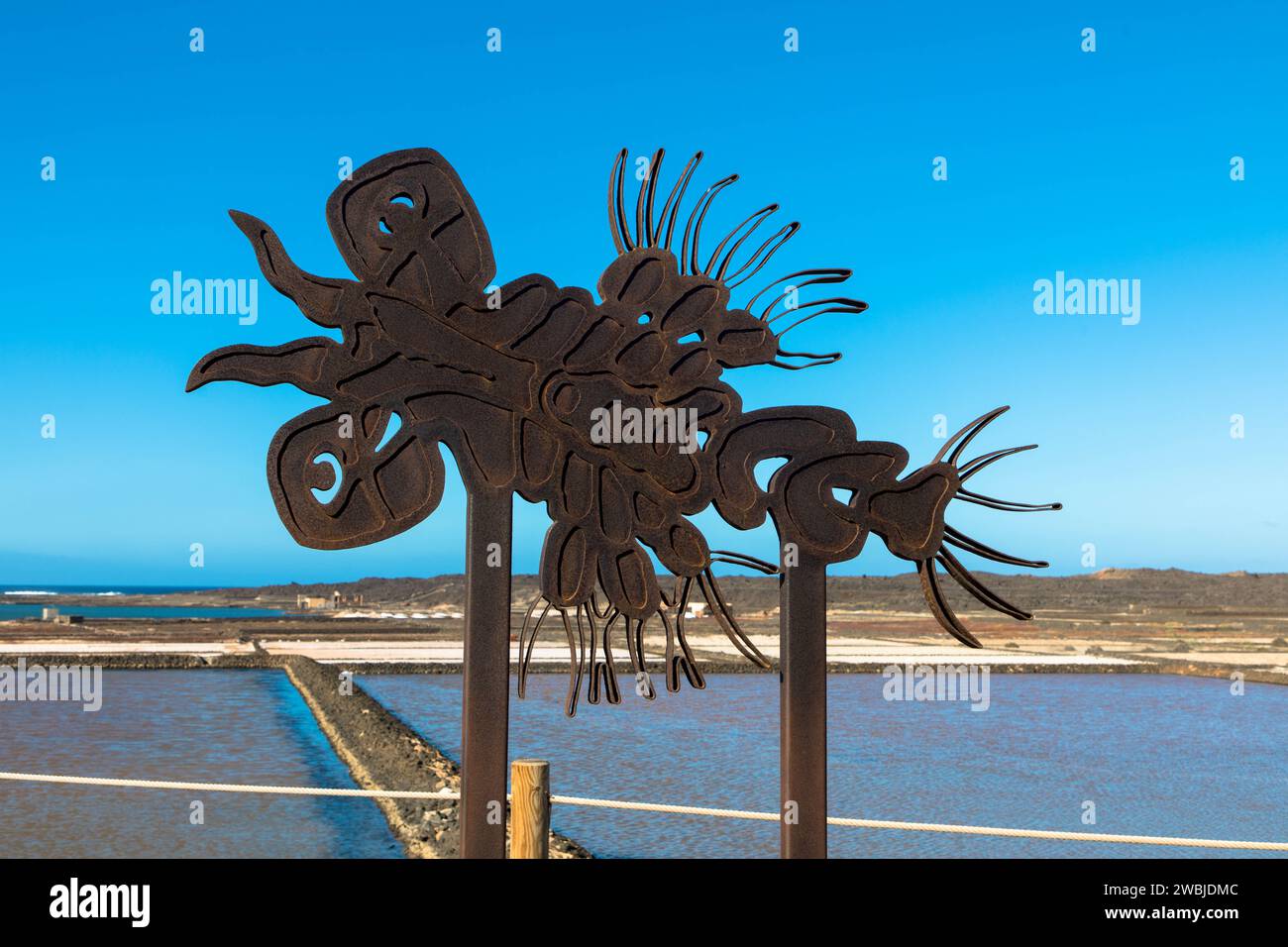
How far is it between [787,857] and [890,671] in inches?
954

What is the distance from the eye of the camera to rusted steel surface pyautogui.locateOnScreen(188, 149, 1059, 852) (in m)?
4.37

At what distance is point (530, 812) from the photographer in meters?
Answer: 4.85

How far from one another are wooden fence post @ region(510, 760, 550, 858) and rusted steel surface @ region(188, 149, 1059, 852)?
0.44m

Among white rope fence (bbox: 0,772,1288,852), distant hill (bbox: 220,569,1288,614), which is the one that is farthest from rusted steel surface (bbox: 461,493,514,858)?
distant hill (bbox: 220,569,1288,614)

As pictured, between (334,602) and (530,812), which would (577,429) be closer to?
(530,812)

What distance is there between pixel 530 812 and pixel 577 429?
1.83 m

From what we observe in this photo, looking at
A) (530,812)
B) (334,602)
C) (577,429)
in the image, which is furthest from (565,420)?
(334,602)

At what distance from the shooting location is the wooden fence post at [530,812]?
4.84 meters

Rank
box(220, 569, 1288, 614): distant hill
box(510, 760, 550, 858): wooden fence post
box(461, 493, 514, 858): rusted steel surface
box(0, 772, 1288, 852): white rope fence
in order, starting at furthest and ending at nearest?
box(220, 569, 1288, 614): distant hill
box(0, 772, 1288, 852): white rope fence
box(510, 760, 550, 858): wooden fence post
box(461, 493, 514, 858): rusted steel surface

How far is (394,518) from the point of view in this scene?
436cm

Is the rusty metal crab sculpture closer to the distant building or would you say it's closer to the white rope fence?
the white rope fence

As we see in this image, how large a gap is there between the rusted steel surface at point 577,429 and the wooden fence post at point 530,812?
44cm
